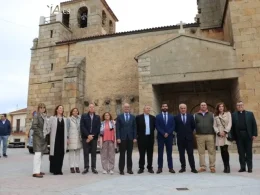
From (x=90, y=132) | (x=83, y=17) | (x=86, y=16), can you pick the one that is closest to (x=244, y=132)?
(x=90, y=132)

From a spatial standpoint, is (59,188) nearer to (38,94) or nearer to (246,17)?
(246,17)

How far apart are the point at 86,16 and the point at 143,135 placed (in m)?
22.9

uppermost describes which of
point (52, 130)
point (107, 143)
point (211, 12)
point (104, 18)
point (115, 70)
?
point (104, 18)

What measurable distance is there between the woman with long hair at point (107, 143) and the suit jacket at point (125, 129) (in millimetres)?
174

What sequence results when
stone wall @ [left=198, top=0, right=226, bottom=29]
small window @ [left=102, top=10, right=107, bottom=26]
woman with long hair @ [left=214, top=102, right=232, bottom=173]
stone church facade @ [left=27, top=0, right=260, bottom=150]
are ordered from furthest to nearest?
small window @ [left=102, top=10, right=107, bottom=26], stone wall @ [left=198, top=0, right=226, bottom=29], stone church facade @ [left=27, top=0, right=260, bottom=150], woman with long hair @ [left=214, top=102, right=232, bottom=173]

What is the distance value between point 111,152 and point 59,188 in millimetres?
2230

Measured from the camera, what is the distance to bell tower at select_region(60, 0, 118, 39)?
25656 mm

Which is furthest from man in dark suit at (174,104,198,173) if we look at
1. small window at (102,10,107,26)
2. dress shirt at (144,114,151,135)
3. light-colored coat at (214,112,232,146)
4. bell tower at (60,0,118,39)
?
small window at (102,10,107,26)

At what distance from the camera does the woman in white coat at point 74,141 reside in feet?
21.3

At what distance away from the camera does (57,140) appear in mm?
6371

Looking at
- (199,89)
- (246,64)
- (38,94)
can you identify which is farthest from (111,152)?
(38,94)

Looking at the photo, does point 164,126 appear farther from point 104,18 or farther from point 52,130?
point 104,18

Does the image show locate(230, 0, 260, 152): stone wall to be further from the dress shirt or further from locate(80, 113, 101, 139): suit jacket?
locate(80, 113, 101, 139): suit jacket

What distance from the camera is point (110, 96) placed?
16.8 metres
